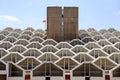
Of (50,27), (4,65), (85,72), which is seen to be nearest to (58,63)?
(85,72)

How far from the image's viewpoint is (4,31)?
2324 inches

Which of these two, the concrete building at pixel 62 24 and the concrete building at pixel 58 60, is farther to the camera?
the concrete building at pixel 62 24

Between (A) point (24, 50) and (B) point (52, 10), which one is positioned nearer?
(A) point (24, 50)

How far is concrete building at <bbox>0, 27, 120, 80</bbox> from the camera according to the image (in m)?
36.5

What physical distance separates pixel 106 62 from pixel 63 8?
18.9m

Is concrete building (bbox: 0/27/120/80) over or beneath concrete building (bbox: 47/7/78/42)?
beneath

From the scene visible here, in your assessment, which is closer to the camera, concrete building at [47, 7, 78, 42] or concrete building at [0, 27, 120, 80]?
concrete building at [0, 27, 120, 80]

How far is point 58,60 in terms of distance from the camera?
129 ft

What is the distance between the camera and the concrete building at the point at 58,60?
3650 cm

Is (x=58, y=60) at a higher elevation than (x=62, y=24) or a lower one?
lower

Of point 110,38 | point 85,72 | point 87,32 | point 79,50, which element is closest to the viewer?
point 85,72

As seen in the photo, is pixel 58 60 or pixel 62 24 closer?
pixel 58 60

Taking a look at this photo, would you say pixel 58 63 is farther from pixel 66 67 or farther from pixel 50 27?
pixel 50 27

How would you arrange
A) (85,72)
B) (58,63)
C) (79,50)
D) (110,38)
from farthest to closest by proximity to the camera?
(110,38)
(79,50)
(58,63)
(85,72)
